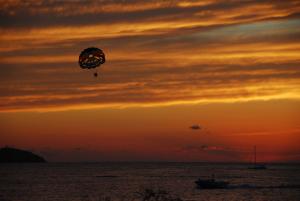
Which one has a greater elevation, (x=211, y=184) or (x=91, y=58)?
(x=91, y=58)

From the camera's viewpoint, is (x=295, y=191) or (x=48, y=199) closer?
(x=48, y=199)

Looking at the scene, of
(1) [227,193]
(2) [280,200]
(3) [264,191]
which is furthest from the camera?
(3) [264,191]

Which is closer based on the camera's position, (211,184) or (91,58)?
(91,58)

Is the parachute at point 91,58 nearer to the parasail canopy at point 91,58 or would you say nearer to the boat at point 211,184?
the parasail canopy at point 91,58

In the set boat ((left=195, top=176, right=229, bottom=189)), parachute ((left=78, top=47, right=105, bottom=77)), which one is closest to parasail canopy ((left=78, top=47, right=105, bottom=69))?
parachute ((left=78, top=47, right=105, bottom=77))

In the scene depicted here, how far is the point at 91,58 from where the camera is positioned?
43500 mm

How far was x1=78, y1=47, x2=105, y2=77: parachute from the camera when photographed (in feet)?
142

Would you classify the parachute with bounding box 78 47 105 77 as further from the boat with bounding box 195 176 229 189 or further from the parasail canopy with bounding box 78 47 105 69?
the boat with bounding box 195 176 229 189

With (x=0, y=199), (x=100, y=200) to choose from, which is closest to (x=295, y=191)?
(x=100, y=200)

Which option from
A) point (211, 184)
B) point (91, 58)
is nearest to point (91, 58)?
point (91, 58)

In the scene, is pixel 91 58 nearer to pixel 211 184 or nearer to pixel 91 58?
pixel 91 58

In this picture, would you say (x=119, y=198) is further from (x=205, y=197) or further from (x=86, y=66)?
(x=86, y=66)

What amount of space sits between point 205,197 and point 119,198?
14.0 m

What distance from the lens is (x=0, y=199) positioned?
99.1m
